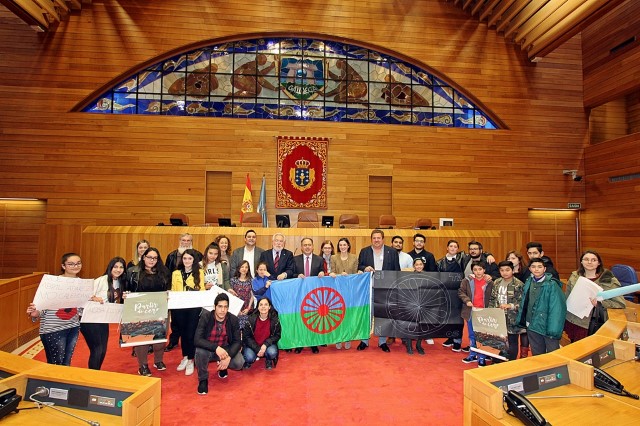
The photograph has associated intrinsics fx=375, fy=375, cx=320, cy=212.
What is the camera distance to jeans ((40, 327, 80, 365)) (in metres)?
3.29

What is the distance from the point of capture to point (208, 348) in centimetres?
368

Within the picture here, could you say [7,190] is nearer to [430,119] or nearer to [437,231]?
[437,231]

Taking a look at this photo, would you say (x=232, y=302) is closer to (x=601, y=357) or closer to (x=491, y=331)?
(x=491, y=331)

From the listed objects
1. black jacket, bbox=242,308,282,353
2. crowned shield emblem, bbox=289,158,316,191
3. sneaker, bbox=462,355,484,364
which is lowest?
sneaker, bbox=462,355,484,364

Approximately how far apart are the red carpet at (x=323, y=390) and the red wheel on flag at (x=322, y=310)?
1.09 ft

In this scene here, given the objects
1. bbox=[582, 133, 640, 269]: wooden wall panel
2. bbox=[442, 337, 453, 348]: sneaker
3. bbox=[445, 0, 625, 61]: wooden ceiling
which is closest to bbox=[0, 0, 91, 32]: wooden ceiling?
bbox=[445, 0, 625, 61]: wooden ceiling

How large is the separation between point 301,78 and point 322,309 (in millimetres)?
8001

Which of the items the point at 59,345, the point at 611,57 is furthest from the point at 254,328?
the point at 611,57

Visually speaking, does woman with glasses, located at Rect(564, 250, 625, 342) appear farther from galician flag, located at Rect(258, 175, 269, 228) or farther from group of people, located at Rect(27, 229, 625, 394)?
galician flag, located at Rect(258, 175, 269, 228)

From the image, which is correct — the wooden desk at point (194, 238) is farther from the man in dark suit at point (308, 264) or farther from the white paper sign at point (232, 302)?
the white paper sign at point (232, 302)

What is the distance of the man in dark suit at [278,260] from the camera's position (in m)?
4.95

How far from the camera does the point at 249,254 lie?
5219 millimetres

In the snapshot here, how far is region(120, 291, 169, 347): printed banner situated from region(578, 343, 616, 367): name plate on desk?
364cm

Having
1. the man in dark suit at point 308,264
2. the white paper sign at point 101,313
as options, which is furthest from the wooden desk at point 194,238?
the white paper sign at point 101,313
